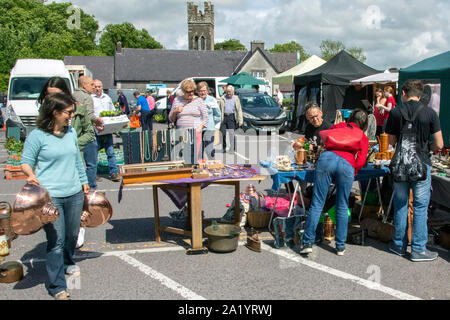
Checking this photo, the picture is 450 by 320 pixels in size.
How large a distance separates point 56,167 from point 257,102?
14589 mm

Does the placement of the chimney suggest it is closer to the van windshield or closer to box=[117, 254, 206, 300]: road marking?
the van windshield

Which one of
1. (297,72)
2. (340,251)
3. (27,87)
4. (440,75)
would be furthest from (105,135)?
(297,72)

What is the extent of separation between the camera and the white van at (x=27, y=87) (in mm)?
12922

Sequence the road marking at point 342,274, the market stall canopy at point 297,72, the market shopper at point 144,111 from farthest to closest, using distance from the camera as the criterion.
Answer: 1. the market stall canopy at point 297,72
2. the market shopper at point 144,111
3. the road marking at point 342,274

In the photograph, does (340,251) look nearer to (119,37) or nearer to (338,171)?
(338,171)

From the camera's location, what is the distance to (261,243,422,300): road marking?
3895mm

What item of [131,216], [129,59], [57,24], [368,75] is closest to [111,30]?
[57,24]

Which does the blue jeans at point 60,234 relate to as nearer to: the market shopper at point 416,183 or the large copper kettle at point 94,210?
the large copper kettle at point 94,210

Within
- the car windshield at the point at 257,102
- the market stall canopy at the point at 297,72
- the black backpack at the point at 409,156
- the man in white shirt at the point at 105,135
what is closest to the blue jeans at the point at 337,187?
the black backpack at the point at 409,156

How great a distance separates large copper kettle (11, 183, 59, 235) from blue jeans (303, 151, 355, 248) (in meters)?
2.64

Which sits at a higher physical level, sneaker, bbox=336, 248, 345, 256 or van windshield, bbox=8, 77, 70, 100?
van windshield, bbox=8, 77, 70, 100

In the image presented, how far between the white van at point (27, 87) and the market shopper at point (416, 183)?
429 inches

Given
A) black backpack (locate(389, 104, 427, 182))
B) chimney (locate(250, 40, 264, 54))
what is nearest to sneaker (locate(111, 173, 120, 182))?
black backpack (locate(389, 104, 427, 182))

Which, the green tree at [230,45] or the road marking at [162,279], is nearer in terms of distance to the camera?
the road marking at [162,279]
